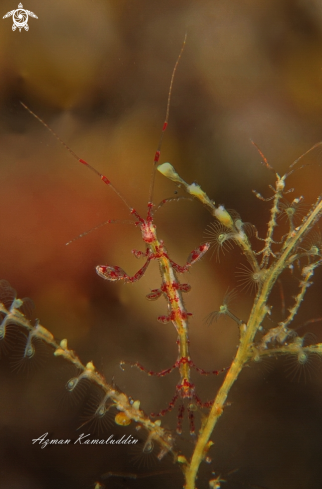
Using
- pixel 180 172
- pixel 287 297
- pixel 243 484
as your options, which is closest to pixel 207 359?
pixel 287 297

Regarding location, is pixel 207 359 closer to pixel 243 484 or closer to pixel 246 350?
pixel 246 350

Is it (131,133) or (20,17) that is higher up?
(20,17)

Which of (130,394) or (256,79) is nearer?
(256,79)

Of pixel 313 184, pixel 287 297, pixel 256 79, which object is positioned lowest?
pixel 287 297

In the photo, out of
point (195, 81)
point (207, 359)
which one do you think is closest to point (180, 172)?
point (195, 81)

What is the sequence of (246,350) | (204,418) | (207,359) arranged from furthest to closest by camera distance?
(207,359), (204,418), (246,350)

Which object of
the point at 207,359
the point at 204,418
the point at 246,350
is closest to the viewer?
the point at 246,350

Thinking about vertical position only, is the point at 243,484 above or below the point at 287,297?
below
